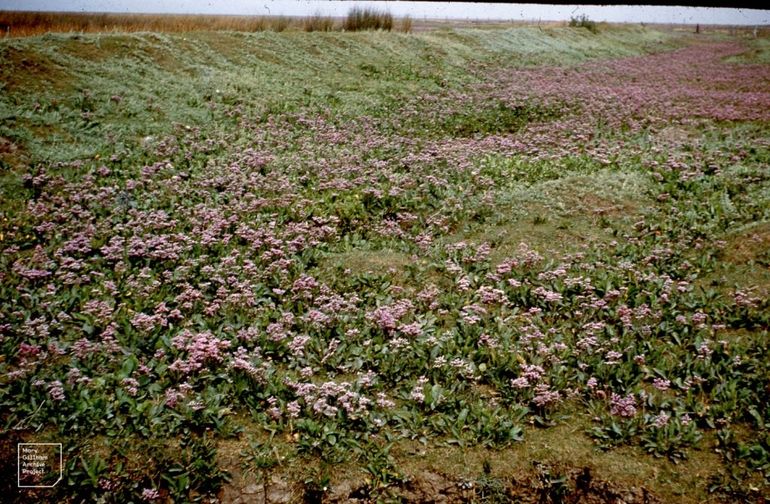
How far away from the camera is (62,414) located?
5734mm

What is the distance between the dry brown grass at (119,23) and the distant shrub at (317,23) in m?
0.46

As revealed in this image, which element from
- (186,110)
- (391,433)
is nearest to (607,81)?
(186,110)

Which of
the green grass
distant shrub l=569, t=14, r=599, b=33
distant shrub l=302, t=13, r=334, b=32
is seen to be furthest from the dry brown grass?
distant shrub l=569, t=14, r=599, b=33

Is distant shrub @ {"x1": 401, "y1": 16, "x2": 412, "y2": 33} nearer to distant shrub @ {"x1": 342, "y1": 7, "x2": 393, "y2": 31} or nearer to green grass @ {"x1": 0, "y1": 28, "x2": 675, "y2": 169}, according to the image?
distant shrub @ {"x1": 342, "y1": 7, "x2": 393, "y2": 31}

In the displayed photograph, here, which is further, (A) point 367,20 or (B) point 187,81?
(A) point 367,20

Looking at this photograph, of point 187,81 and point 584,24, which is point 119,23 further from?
point 584,24

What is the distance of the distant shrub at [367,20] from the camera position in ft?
105

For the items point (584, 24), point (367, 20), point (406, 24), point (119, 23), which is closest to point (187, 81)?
point (119, 23)

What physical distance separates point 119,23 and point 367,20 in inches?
586

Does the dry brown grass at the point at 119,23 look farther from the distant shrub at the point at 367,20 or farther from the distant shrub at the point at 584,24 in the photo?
the distant shrub at the point at 584,24

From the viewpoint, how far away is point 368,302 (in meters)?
8.09

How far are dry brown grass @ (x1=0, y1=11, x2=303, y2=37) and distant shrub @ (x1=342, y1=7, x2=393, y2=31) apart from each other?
3.08 meters

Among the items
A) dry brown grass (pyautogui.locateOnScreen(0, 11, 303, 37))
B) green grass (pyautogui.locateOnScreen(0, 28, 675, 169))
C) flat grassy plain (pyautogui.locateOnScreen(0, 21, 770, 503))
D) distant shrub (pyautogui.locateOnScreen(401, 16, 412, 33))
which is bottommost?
flat grassy plain (pyautogui.locateOnScreen(0, 21, 770, 503))

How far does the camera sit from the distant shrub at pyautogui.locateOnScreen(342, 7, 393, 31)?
105ft
